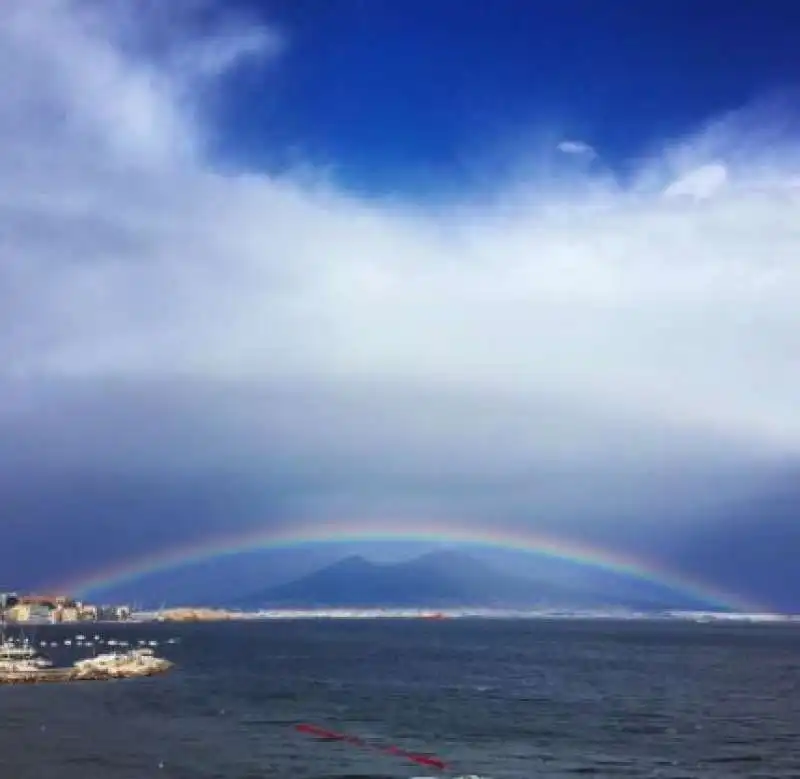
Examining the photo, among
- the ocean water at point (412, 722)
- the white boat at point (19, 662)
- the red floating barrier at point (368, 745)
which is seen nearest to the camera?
the ocean water at point (412, 722)

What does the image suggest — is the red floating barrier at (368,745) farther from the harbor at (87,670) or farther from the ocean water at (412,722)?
the harbor at (87,670)

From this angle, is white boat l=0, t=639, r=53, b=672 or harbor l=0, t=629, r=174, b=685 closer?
harbor l=0, t=629, r=174, b=685

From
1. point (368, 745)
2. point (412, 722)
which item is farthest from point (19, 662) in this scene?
point (368, 745)

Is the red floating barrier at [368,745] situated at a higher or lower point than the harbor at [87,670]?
higher

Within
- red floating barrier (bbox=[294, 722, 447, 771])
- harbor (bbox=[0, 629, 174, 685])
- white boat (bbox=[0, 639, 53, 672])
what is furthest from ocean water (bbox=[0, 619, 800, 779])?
white boat (bbox=[0, 639, 53, 672])

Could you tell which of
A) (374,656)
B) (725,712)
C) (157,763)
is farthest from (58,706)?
(374,656)

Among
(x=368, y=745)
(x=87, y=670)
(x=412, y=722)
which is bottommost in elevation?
(x=87, y=670)

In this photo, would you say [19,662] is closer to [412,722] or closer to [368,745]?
[412,722]

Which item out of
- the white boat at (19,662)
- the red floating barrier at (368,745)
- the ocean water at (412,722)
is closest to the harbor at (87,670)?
the white boat at (19,662)

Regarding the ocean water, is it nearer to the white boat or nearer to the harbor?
the harbor
